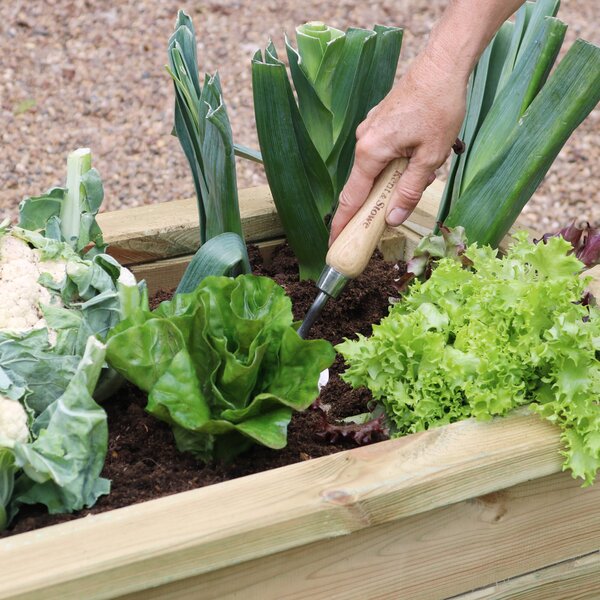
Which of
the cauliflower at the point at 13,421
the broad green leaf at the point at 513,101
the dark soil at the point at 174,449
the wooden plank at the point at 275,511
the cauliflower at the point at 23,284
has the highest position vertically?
the broad green leaf at the point at 513,101

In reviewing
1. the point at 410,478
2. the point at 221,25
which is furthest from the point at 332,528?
the point at 221,25

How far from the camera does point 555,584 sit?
185cm

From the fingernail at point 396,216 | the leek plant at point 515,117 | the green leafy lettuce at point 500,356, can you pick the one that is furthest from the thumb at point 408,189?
the leek plant at point 515,117

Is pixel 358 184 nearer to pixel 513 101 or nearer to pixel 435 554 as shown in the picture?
pixel 513 101

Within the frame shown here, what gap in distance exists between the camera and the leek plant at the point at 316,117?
204cm

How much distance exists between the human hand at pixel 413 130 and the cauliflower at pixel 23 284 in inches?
24.8

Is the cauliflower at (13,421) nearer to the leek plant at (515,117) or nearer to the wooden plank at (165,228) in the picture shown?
the wooden plank at (165,228)

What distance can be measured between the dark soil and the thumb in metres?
0.35

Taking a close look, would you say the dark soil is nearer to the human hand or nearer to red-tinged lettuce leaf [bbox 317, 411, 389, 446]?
red-tinged lettuce leaf [bbox 317, 411, 389, 446]

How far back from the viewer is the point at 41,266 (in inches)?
70.6

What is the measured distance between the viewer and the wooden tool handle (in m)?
1.84

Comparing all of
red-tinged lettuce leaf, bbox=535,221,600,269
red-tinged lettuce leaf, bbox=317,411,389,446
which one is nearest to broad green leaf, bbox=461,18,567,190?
red-tinged lettuce leaf, bbox=535,221,600,269

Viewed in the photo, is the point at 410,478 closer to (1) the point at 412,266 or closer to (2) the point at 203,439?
(2) the point at 203,439

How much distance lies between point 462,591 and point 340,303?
28.4 inches
